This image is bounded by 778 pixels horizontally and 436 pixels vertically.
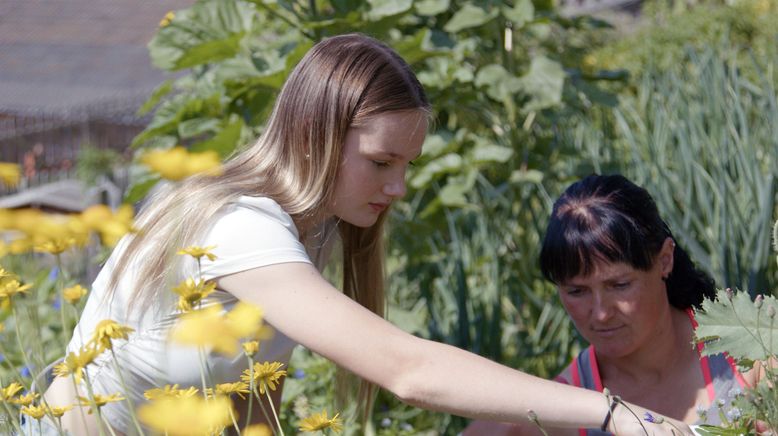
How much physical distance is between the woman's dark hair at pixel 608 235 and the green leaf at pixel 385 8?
652 mm

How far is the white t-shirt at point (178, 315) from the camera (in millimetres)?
1379

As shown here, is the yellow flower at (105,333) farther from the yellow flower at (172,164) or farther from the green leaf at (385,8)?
the green leaf at (385,8)

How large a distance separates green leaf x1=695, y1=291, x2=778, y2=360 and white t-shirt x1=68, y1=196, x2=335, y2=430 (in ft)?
1.80

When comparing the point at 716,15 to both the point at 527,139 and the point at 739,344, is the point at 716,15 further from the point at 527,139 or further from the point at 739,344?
the point at 739,344

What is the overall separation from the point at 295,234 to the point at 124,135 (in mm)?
11734

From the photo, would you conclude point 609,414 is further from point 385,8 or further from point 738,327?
point 385,8

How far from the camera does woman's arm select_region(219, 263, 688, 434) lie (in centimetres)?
119

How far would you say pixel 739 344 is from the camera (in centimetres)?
115

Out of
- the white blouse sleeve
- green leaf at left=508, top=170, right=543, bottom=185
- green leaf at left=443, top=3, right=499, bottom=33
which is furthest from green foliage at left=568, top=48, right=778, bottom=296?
the white blouse sleeve

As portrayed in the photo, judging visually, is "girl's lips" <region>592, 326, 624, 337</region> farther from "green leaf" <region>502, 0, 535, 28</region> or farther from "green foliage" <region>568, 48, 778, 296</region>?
"green leaf" <region>502, 0, 535, 28</region>

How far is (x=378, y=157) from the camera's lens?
1.54 meters

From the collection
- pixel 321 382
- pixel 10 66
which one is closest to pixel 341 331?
pixel 321 382

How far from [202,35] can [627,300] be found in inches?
53.4

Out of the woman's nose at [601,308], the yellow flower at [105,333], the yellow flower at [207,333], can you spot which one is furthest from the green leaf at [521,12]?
the yellow flower at [207,333]
